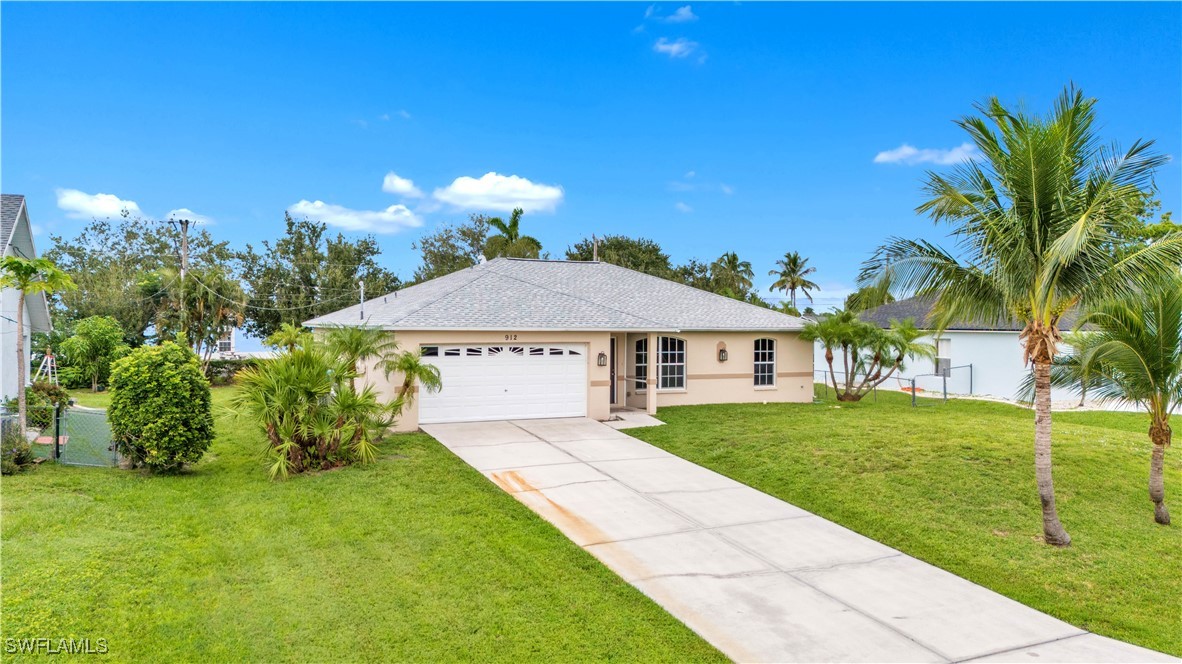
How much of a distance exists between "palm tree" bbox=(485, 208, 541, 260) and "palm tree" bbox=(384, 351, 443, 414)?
47.5 ft

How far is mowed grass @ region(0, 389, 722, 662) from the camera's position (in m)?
5.16

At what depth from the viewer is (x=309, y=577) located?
646 centimetres

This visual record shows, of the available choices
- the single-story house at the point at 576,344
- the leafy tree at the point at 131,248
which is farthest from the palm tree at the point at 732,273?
the leafy tree at the point at 131,248

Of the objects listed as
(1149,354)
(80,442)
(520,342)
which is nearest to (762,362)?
(520,342)

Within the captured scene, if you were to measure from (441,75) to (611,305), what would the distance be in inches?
410

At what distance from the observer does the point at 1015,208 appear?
799cm

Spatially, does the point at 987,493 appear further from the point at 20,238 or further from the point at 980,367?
the point at 20,238

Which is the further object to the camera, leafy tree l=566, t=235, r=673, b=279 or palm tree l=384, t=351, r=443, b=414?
leafy tree l=566, t=235, r=673, b=279

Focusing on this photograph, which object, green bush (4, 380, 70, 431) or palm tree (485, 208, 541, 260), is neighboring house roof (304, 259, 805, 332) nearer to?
green bush (4, 380, 70, 431)

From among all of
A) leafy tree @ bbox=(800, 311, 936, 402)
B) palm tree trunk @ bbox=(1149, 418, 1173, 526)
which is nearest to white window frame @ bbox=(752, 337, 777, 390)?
leafy tree @ bbox=(800, 311, 936, 402)

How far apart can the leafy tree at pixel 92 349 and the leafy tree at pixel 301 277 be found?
10193 millimetres

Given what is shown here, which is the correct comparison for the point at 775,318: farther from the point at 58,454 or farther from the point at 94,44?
the point at 94,44

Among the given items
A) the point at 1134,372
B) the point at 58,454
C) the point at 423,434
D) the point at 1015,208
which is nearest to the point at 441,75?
the point at 423,434

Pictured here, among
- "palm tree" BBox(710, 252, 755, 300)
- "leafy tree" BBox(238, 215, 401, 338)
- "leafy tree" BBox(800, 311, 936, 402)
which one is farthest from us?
"palm tree" BBox(710, 252, 755, 300)
